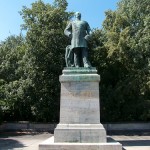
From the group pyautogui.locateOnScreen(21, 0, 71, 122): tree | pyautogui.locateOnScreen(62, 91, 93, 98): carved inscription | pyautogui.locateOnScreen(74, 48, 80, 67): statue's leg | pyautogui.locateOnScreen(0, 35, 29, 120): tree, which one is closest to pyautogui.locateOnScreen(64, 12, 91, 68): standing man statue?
pyautogui.locateOnScreen(74, 48, 80, 67): statue's leg

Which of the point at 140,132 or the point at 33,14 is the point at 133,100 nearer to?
the point at 140,132

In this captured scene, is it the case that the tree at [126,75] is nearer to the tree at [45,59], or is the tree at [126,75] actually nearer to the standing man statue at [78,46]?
the tree at [45,59]

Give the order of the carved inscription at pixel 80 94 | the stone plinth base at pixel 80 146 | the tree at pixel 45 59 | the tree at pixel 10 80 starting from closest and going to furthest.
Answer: the stone plinth base at pixel 80 146 → the carved inscription at pixel 80 94 → the tree at pixel 45 59 → the tree at pixel 10 80

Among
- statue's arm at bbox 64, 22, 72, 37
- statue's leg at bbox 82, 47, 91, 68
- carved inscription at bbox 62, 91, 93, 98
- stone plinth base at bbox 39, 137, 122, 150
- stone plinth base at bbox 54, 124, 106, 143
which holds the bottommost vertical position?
stone plinth base at bbox 39, 137, 122, 150

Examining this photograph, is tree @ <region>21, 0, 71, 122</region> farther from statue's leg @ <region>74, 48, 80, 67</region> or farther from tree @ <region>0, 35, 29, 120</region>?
statue's leg @ <region>74, 48, 80, 67</region>

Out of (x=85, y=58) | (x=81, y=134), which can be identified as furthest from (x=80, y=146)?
(x=85, y=58)

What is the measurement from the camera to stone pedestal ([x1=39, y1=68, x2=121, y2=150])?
12250 mm

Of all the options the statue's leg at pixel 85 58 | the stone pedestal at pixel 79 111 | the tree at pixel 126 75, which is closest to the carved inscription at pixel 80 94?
the stone pedestal at pixel 79 111

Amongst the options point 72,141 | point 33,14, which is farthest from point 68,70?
point 33,14

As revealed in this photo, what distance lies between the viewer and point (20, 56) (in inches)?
1029

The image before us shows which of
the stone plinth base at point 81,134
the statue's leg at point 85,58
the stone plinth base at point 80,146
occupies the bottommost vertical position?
the stone plinth base at point 80,146

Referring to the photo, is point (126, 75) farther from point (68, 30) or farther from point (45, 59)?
point (68, 30)

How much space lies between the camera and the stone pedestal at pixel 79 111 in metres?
12.2

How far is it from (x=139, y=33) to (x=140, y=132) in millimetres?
8782
